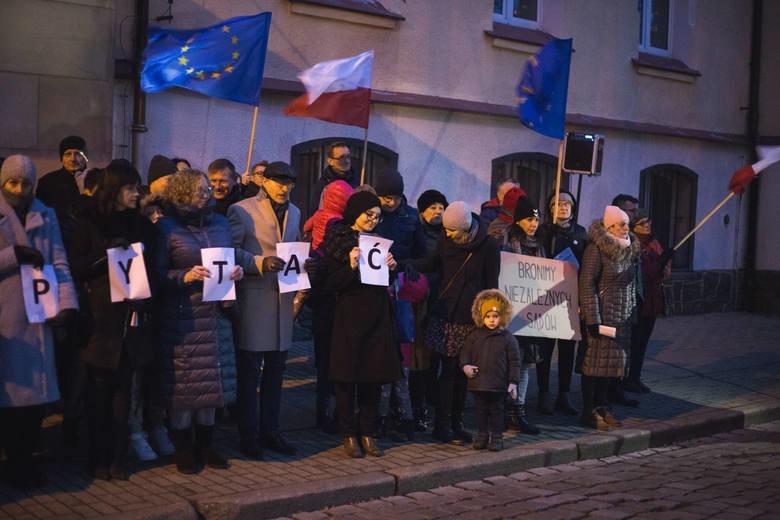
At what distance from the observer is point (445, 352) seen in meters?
8.17

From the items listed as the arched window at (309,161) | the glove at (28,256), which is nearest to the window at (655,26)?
the arched window at (309,161)

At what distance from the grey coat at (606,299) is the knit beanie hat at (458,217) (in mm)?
1610

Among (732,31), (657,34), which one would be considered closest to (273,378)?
(657,34)

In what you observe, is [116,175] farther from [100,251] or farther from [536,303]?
[536,303]

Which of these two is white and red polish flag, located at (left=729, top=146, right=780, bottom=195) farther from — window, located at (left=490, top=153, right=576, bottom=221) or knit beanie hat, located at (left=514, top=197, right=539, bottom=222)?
knit beanie hat, located at (left=514, top=197, right=539, bottom=222)

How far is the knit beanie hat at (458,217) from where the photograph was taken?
26.4 feet

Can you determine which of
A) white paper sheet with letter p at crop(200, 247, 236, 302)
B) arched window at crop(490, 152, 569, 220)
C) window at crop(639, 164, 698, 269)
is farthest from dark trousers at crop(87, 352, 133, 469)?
window at crop(639, 164, 698, 269)

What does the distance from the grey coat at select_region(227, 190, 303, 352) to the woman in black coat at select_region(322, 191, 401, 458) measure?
338 millimetres

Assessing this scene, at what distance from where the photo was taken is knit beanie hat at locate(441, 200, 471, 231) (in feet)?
26.4

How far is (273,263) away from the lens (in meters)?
7.18

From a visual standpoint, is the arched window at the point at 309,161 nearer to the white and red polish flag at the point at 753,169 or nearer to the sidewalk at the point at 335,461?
the sidewalk at the point at 335,461

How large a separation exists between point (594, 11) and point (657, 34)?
→ 7.74 ft

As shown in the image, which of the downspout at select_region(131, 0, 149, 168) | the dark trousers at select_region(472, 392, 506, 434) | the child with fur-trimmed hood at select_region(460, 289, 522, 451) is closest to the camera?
the child with fur-trimmed hood at select_region(460, 289, 522, 451)

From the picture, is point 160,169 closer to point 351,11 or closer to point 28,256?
point 28,256
